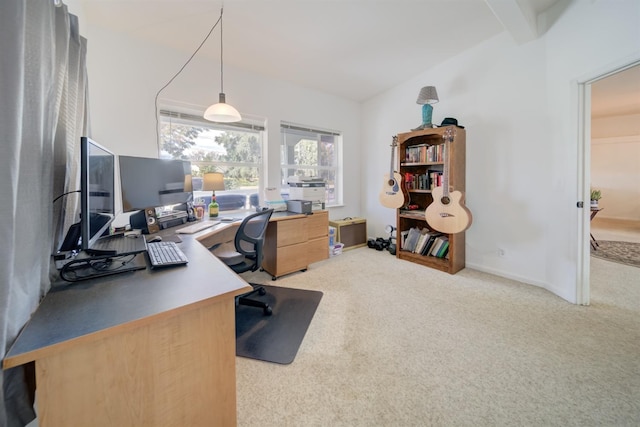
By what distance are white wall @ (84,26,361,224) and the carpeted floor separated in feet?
15.2

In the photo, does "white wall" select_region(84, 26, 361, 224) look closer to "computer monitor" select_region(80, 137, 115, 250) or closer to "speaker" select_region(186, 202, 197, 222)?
"speaker" select_region(186, 202, 197, 222)

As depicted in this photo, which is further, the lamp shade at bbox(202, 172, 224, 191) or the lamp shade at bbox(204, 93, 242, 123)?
the lamp shade at bbox(202, 172, 224, 191)

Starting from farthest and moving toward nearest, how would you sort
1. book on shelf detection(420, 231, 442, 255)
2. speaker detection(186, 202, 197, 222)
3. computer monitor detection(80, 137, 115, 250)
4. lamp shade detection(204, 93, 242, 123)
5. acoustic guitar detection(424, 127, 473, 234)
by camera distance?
1. book on shelf detection(420, 231, 442, 255)
2. acoustic guitar detection(424, 127, 473, 234)
3. speaker detection(186, 202, 197, 222)
4. lamp shade detection(204, 93, 242, 123)
5. computer monitor detection(80, 137, 115, 250)

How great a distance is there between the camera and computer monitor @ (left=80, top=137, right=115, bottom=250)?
2.86 feet

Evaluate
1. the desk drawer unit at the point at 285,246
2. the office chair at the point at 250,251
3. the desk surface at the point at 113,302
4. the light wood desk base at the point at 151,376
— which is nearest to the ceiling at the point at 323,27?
the office chair at the point at 250,251

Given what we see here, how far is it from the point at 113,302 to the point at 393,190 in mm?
3179

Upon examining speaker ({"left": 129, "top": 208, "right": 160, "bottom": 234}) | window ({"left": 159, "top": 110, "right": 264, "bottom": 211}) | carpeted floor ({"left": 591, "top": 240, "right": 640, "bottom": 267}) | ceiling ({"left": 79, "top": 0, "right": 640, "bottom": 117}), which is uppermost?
ceiling ({"left": 79, "top": 0, "right": 640, "bottom": 117})

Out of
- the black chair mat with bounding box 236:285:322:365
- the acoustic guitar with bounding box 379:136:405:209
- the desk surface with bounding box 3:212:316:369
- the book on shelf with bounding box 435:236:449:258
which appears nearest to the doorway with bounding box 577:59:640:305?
the book on shelf with bounding box 435:236:449:258

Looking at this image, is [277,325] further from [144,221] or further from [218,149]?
[218,149]

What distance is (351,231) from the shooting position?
13.3 feet

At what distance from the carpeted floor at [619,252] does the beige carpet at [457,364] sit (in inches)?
46.0

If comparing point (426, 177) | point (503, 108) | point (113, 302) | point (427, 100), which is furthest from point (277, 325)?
point (503, 108)

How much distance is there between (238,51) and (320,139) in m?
1.70

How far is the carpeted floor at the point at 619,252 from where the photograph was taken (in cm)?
319
